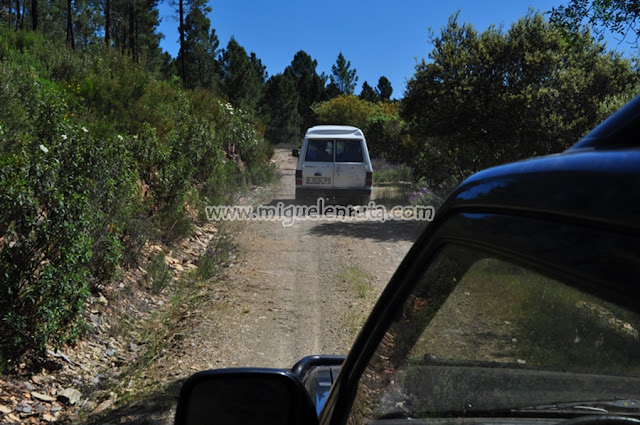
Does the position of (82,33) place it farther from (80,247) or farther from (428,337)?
(428,337)

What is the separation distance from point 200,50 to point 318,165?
Answer: 36751 mm

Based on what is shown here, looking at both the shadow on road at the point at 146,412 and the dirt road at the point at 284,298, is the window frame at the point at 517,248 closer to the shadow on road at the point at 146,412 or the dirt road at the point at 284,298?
the shadow on road at the point at 146,412

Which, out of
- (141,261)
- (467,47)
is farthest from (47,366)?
(467,47)

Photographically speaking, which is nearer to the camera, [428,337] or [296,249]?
[428,337]

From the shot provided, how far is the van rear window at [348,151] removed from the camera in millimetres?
14750

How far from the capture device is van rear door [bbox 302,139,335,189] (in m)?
14.7

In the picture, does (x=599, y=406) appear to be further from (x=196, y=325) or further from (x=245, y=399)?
(x=196, y=325)

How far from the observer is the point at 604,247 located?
2.15ft

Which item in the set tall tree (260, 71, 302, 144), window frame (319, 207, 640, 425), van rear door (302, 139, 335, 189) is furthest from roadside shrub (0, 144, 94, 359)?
tall tree (260, 71, 302, 144)

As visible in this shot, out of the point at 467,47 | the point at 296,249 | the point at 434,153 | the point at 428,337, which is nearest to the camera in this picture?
the point at 428,337

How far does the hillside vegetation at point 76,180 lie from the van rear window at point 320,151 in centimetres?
212

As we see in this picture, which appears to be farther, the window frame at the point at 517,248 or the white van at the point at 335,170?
the white van at the point at 335,170

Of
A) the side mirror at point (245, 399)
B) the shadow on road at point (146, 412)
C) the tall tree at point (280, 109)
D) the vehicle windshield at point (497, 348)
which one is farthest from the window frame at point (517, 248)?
the tall tree at point (280, 109)

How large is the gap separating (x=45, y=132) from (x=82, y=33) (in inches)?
2489
